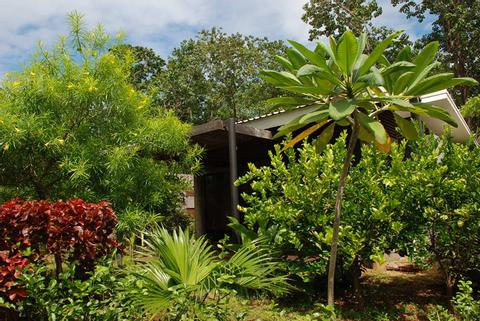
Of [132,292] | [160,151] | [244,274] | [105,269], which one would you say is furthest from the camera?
[160,151]

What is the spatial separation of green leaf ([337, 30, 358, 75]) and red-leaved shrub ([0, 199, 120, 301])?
9.03 ft

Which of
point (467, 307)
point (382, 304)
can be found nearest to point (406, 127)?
point (467, 307)

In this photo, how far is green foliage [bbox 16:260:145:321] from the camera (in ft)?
11.5

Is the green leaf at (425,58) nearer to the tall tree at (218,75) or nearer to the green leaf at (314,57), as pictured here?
the green leaf at (314,57)

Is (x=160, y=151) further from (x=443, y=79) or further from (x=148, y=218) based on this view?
(x=443, y=79)

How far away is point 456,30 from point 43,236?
2562 cm

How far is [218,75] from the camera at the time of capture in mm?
26906

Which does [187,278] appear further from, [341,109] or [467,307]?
[467,307]

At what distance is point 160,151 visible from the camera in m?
6.67

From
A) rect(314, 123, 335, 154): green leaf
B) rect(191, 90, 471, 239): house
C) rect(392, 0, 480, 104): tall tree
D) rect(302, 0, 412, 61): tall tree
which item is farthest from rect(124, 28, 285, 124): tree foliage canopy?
rect(314, 123, 335, 154): green leaf

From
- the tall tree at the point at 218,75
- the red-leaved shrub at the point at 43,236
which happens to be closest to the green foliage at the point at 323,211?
the red-leaved shrub at the point at 43,236

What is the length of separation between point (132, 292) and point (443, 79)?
3.08 meters

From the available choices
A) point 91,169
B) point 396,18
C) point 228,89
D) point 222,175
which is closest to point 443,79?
point 91,169

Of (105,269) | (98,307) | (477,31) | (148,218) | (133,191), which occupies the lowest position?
(98,307)
